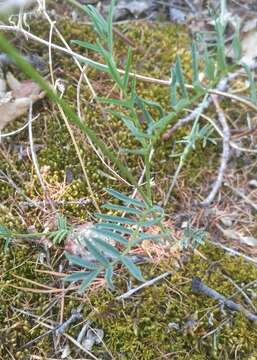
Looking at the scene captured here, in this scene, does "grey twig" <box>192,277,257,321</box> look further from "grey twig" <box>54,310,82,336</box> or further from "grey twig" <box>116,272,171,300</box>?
"grey twig" <box>54,310,82,336</box>

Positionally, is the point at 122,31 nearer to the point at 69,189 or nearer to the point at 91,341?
the point at 69,189


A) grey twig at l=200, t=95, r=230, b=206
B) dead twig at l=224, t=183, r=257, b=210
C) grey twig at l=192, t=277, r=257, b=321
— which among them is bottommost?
grey twig at l=192, t=277, r=257, b=321

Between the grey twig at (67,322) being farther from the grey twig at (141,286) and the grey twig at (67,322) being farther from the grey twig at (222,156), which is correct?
the grey twig at (222,156)

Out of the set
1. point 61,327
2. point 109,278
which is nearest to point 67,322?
point 61,327

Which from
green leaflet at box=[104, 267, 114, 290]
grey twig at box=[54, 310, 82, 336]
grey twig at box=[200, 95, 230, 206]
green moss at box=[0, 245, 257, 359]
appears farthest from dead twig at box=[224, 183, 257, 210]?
green leaflet at box=[104, 267, 114, 290]

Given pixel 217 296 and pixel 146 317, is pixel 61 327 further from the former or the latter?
pixel 217 296

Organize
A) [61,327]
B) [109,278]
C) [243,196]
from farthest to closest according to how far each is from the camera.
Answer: [243,196] < [61,327] < [109,278]

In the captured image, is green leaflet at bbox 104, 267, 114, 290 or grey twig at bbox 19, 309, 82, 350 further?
grey twig at bbox 19, 309, 82, 350

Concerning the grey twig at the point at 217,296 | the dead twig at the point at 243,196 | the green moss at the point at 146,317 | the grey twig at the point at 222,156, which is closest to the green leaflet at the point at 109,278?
the green moss at the point at 146,317
